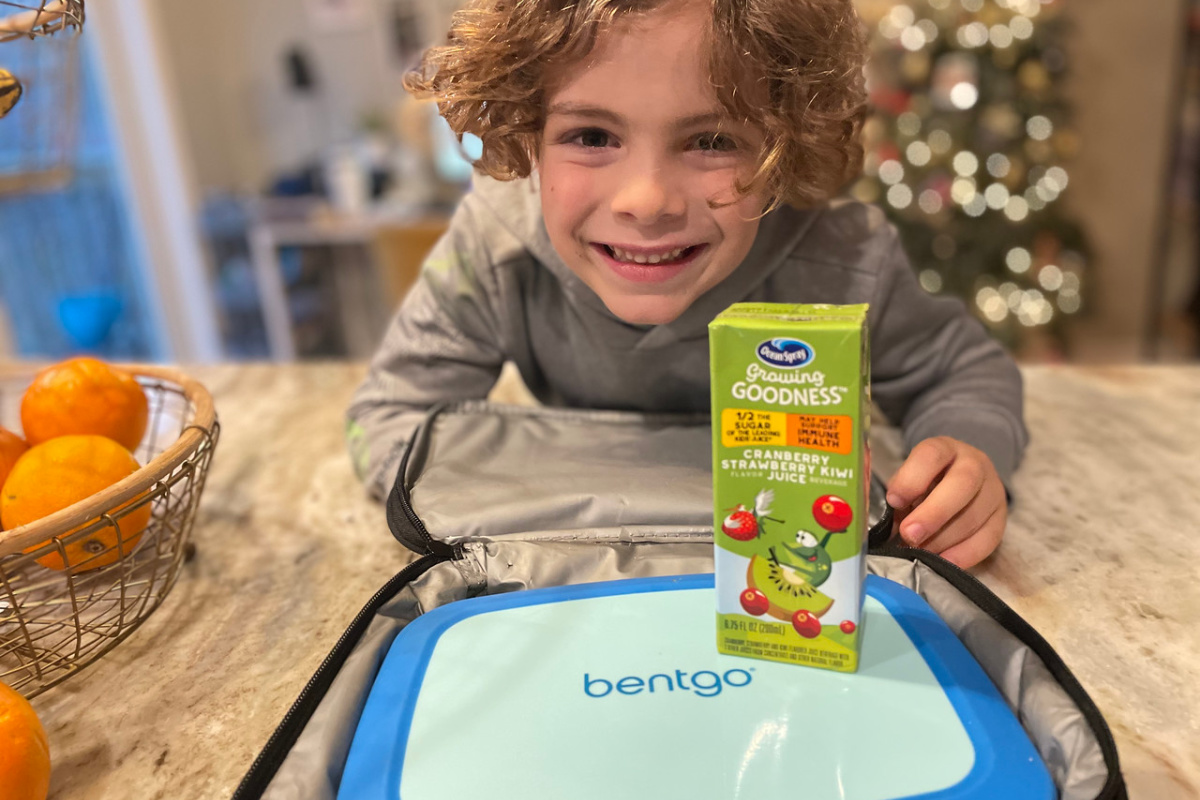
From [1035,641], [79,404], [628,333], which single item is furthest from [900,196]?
[79,404]

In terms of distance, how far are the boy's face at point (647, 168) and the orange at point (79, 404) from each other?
0.37 metres

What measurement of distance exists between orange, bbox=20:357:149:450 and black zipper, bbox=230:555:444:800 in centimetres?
27

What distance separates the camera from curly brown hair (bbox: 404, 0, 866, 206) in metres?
0.58

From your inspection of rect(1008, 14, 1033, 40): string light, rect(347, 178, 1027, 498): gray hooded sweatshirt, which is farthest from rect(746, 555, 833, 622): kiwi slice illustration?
rect(1008, 14, 1033, 40): string light

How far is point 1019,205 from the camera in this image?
2465 millimetres

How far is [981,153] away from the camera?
246 centimetres

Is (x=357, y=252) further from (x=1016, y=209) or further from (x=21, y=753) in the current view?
(x=21, y=753)

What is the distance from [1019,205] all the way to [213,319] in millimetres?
2779

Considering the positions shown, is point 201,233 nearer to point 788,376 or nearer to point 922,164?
point 922,164

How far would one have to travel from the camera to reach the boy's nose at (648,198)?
1.92 ft

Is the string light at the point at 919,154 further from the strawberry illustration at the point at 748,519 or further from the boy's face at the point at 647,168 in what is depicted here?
the strawberry illustration at the point at 748,519

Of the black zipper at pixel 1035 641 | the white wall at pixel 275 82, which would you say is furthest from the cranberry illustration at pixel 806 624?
the white wall at pixel 275 82

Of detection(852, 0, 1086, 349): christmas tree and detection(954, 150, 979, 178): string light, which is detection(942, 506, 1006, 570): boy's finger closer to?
detection(852, 0, 1086, 349): christmas tree

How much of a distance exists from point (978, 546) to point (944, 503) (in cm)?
4
